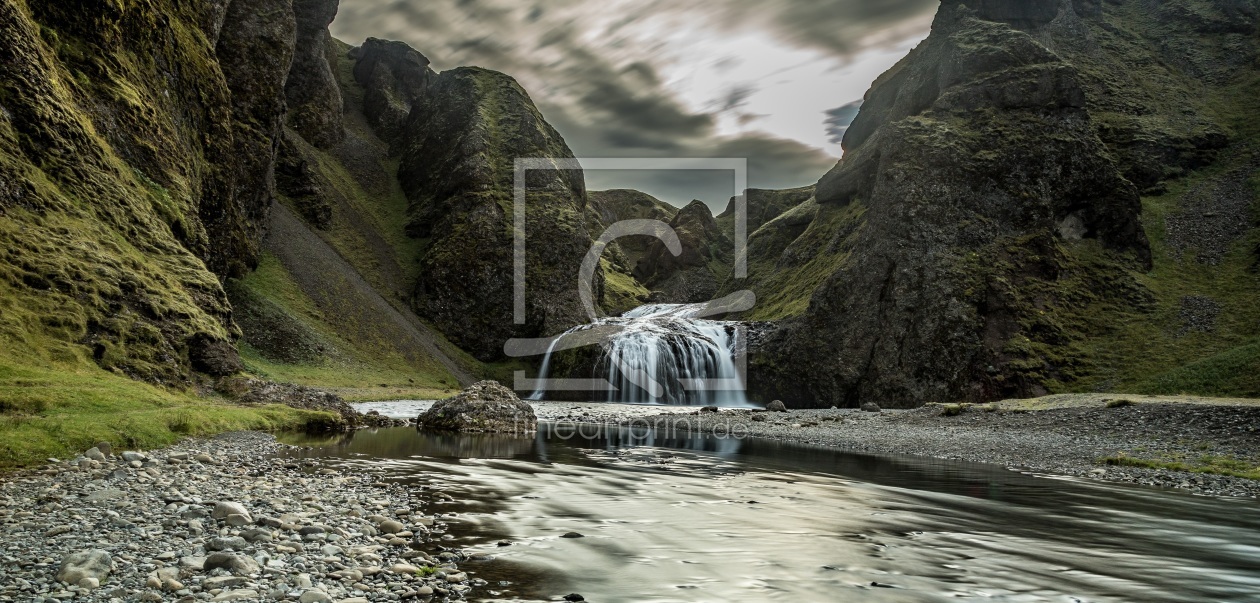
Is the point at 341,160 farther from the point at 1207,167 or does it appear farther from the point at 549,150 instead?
the point at 1207,167

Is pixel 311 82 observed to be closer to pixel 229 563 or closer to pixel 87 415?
pixel 87 415

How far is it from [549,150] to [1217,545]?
13402 cm

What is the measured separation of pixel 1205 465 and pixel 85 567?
29.7 metres

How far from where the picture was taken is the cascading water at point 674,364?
7031cm

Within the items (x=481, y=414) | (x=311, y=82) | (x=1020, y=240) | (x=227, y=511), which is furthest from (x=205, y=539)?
(x=311, y=82)

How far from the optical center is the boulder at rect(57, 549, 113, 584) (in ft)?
20.1

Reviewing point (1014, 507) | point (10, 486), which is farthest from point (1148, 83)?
point (10, 486)

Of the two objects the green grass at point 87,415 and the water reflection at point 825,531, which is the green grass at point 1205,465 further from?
the green grass at point 87,415

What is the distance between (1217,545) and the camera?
11375 millimetres

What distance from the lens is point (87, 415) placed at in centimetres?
1647

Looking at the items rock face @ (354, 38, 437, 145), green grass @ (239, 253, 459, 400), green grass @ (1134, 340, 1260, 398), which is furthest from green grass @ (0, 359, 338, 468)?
rock face @ (354, 38, 437, 145)

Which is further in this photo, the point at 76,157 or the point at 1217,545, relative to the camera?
the point at 76,157

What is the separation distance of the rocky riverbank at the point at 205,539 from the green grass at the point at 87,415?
1075 millimetres

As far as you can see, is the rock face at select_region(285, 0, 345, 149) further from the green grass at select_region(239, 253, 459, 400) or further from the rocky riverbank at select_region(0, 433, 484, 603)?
the rocky riverbank at select_region(0, 433, 484, 603)
